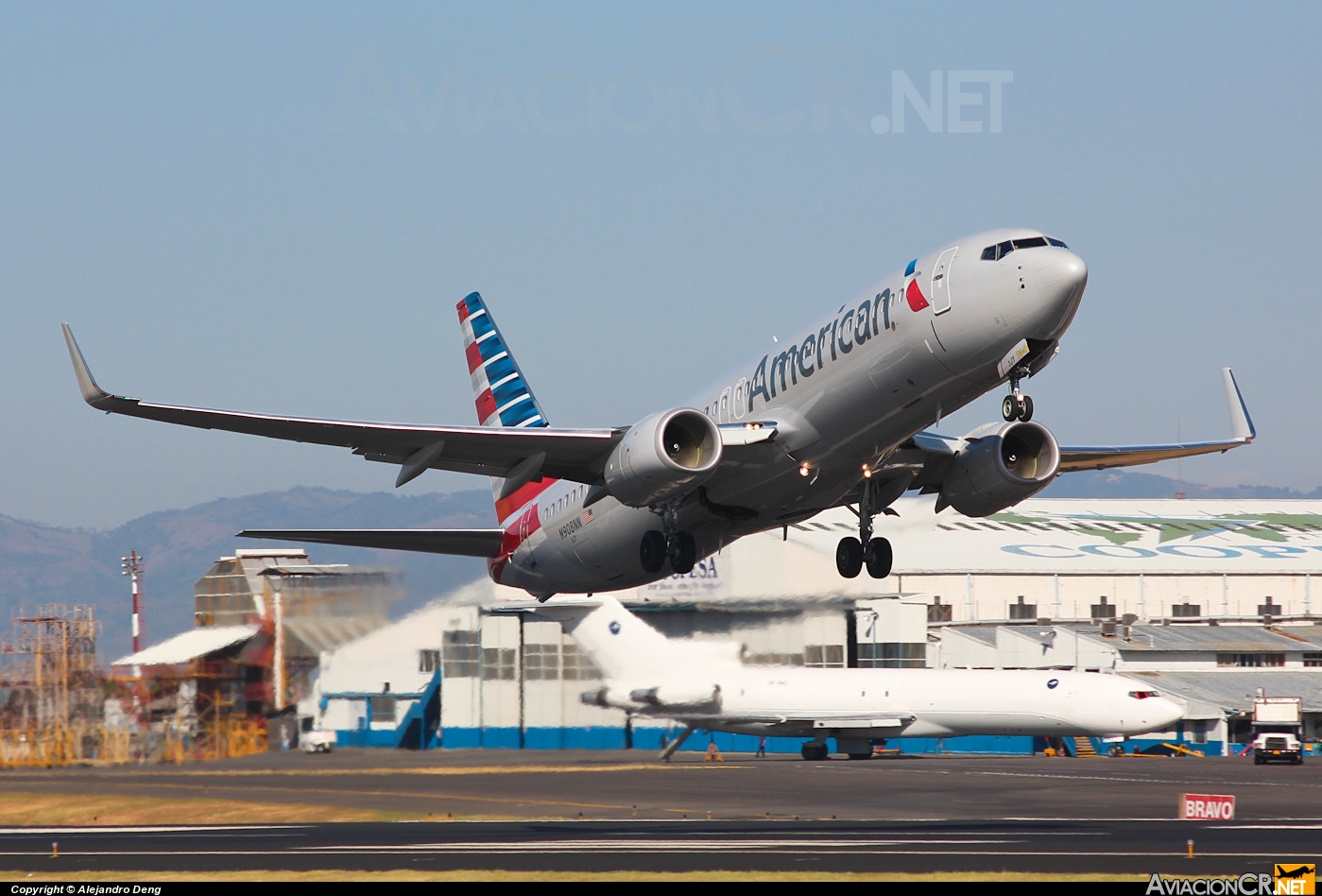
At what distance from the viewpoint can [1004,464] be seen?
3119cm

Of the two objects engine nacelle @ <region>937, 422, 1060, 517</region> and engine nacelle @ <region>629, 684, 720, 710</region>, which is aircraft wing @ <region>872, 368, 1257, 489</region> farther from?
engine nacelle @ <region>629, 684, 720, 710</region>

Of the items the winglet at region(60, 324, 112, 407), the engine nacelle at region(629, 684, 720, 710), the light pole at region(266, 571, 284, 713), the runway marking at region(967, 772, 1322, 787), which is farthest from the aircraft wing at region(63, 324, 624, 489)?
the runway marking at region(967, 772, 1322, 787)

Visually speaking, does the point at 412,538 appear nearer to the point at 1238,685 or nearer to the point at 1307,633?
the point at 1238,685

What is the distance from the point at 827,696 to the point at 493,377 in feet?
67.7

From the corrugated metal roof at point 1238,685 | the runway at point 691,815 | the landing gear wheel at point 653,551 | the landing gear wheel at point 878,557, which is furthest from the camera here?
the corrugated metal roof at point 1238,685

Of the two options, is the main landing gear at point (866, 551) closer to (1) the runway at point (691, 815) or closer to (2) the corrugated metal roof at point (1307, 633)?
(1) the runway at point (691, 815)

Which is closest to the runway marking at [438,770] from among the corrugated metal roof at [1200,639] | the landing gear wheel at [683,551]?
the landing gear wheel at [683,551]

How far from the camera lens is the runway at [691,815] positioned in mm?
29703

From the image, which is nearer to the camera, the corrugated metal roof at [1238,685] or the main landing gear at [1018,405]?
the main landing gear at [1018,405]

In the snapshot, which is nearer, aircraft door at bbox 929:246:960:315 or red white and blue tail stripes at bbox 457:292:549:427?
aircraft door at bbox 929:246:960:315

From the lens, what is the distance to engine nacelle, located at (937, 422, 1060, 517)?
31125 mm

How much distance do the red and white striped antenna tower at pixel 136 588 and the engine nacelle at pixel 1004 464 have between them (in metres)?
46.4

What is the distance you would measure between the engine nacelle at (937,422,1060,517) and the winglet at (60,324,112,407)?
16640mm

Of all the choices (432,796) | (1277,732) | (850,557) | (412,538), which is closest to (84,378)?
(412,538)
